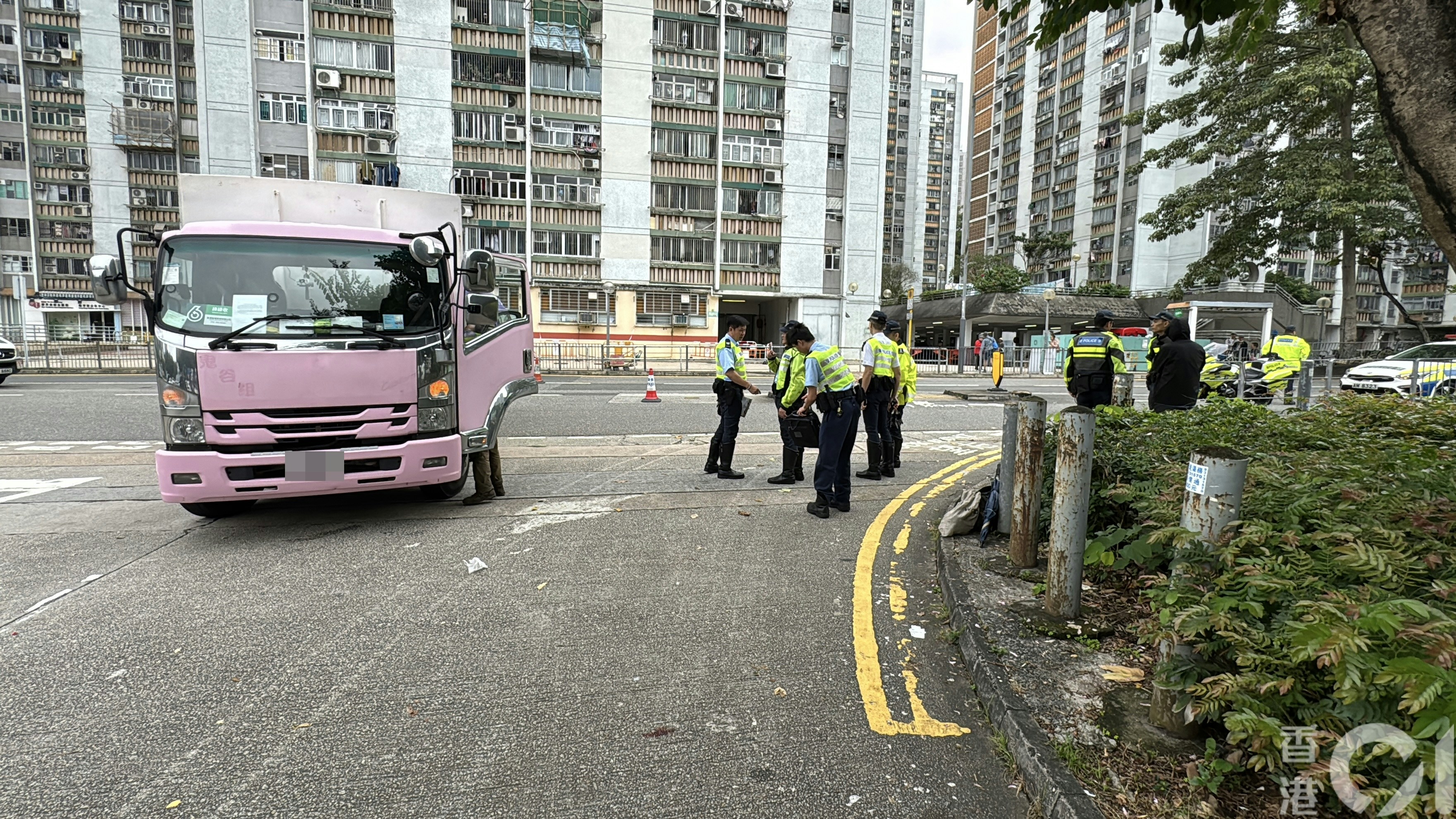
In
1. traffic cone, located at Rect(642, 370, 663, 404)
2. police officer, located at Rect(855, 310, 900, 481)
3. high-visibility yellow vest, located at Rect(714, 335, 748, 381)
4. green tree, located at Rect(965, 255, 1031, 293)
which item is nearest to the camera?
police officer, located at Rect(855, 310, 900, 481)

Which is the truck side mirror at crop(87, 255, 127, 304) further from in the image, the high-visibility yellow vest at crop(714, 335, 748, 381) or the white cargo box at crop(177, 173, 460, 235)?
the high-visibility yellow vest at crop(714, 335, 748, 381)

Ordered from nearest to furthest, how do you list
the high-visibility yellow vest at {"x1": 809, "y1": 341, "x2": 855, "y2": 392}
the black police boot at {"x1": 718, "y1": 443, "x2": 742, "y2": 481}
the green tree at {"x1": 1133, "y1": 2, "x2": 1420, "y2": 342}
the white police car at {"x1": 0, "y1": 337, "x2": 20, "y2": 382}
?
the high-visibility yellow vest at {"x1": 809, "y1": 341, "x2": 855, "y2": 392} < the black police boot at {"x1": 718, "y1": 443, "x2": 742, "y2": 481} < the white police car at {"x1": 0, "y1": 337, "x2": 20, "y2": 382} < the green tree at {"x1": 1133, "y1": 2, "x2": 1420, "y2": 342}

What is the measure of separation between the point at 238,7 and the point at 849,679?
128 ft

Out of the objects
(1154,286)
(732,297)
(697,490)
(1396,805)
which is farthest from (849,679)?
(1154,286)

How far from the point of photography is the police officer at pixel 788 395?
683cm

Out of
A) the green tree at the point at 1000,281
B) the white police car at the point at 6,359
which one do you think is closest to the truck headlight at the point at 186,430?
the white police car at the point at 6,359

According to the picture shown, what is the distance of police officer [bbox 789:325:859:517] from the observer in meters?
6.24

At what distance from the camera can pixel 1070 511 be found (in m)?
3.71

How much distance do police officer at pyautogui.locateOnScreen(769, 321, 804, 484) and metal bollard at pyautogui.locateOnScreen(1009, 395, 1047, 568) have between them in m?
2.50

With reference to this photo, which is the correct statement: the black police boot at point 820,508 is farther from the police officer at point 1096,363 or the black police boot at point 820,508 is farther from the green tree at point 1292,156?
the green tree at point 1292,156

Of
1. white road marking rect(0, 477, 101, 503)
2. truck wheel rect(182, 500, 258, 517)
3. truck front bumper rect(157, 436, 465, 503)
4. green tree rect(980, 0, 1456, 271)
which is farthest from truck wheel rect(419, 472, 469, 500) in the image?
green tree rect(980, 0, 1456, 271)

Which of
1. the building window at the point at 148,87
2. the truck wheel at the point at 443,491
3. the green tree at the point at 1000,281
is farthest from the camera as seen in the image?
the building window at the point at 148,87

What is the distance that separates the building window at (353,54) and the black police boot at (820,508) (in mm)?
33628

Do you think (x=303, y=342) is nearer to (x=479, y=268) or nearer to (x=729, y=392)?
(x=479, y=268)
